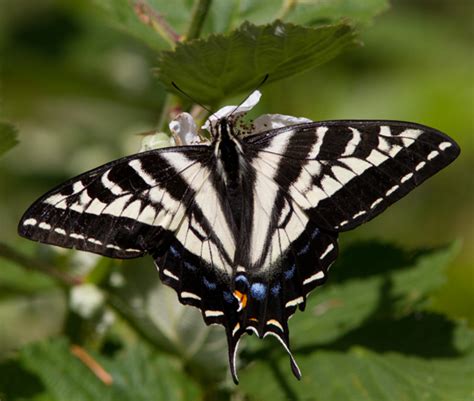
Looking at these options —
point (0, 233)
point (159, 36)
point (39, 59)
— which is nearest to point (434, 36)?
point (39, 59)

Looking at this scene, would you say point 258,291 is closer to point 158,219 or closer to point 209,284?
point 209,284

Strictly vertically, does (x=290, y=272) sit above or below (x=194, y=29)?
below

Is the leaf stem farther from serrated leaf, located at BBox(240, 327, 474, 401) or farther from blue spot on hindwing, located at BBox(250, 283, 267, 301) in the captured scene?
serrated leaf, located at BBox(240, 327, 474, 401)

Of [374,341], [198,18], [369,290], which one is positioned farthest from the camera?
[369,290]

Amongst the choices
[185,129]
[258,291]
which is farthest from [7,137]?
[258,291]

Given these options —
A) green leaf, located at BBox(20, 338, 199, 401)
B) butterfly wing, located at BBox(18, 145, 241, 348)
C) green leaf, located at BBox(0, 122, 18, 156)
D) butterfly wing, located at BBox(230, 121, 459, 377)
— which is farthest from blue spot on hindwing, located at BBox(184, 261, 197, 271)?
green leaf, located at BBox(0, 122, 18, 156)

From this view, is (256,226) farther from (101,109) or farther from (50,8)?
(50,8)
